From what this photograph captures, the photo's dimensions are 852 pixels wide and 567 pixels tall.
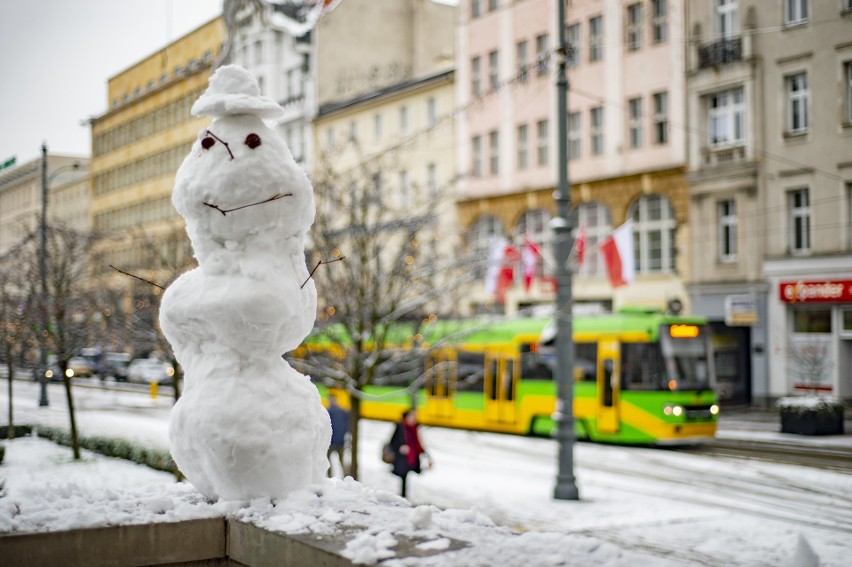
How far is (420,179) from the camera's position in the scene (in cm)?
4072

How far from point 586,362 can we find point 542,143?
16.4m

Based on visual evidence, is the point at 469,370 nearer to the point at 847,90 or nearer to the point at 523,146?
the point at 847,90

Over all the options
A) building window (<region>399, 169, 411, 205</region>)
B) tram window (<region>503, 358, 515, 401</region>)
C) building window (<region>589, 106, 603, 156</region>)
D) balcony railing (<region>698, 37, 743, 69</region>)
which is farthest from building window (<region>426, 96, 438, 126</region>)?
tram window (<region>503, 358, 515, 401</region>)

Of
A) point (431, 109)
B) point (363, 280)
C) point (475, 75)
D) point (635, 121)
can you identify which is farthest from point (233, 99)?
A: point (431, 109)

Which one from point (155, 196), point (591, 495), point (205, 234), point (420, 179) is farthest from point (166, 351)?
point (420, 179)

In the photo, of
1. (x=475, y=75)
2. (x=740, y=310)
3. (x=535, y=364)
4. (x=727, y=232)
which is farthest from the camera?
(x=475, y=75)

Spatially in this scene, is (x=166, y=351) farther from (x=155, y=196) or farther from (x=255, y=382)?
(x=155, y=196)

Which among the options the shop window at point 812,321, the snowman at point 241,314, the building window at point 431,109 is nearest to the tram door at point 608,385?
the shop window at point 812,321

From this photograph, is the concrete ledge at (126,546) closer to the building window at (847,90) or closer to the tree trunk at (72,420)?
the tree trunk at (72,420)

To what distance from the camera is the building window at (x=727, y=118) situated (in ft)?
98.0

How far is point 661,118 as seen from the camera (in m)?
32.6

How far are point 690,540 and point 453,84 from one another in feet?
99.8

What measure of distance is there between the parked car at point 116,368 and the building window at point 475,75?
1641 centimetres

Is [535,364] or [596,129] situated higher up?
[596,129]
